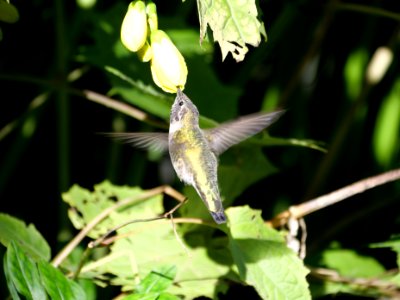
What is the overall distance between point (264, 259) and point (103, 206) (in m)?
0.52

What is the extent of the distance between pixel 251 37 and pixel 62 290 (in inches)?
20.5

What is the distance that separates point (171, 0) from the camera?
2.67 metres

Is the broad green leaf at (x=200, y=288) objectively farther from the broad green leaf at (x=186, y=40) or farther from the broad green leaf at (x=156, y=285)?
the broad green leaf at (x=186, y=40)

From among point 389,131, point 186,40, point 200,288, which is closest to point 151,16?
point 200,288

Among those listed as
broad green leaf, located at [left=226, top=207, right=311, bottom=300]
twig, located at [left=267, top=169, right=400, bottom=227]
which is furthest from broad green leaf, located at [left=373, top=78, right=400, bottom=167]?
broad green leaf, located at [left=226, top=207, right=311, bottom=300]

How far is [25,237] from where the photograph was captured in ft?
5.47

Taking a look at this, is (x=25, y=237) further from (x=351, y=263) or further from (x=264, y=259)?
(x=351, y=263)

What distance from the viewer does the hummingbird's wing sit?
4.95 ft

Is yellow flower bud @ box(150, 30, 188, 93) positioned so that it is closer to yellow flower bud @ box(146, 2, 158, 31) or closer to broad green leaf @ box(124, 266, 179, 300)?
yellow flower bud @ box(146, 2, 158, 31)

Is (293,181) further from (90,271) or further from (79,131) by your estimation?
(90,271)

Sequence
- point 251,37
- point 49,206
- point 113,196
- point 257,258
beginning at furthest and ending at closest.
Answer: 1. point 49,206
2. point 113,196
3. point 257,258
4. point 251,37

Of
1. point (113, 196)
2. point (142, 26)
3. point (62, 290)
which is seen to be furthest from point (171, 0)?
point (62, 290)

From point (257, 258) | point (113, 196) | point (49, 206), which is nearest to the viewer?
point (257, 258)

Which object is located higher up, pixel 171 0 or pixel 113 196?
pixel 171 0
